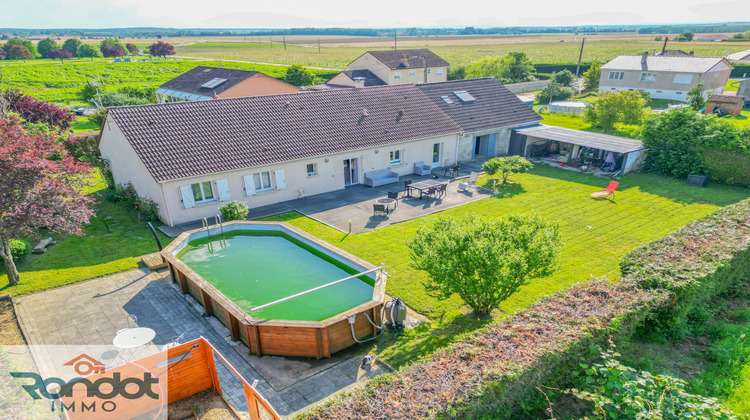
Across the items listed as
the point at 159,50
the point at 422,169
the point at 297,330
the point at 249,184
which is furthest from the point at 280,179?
the point at 159,50

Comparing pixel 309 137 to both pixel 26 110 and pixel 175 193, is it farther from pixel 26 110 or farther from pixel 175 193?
pixel 26 110

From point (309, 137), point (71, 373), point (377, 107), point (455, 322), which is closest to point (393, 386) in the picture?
point (455, 322)

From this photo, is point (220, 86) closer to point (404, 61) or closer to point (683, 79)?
point (404, 61)

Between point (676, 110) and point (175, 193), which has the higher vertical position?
point (676, 110)

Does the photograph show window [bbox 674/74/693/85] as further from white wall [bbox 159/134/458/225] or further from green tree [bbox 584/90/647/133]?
white wall [bbox 159/134/458/225]

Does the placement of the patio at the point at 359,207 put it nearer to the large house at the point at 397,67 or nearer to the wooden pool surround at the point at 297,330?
the wooden pool surround at the point at 297,330
